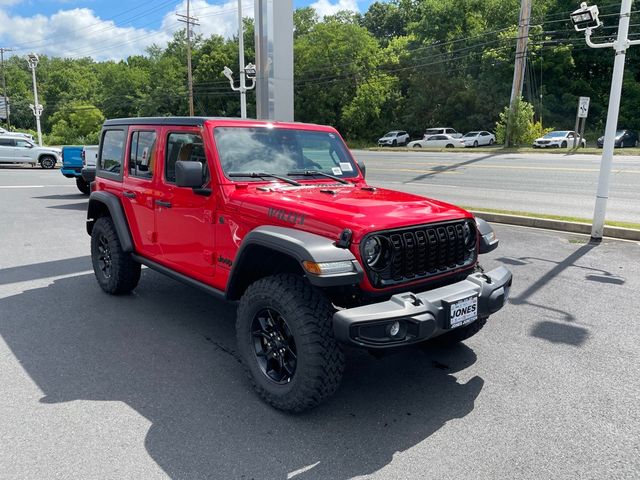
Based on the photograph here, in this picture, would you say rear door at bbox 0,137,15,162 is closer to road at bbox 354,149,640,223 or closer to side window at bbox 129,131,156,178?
road at bbox 354,149,640,223

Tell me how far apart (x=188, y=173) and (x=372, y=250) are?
1.51 m

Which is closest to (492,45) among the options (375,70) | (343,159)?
(375,70)

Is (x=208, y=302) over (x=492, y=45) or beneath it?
beneath

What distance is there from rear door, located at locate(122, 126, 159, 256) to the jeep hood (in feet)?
4.35

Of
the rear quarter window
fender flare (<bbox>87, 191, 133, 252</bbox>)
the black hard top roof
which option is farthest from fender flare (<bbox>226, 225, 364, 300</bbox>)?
the rear quarter window

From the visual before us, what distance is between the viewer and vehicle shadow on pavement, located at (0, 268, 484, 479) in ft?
9.14

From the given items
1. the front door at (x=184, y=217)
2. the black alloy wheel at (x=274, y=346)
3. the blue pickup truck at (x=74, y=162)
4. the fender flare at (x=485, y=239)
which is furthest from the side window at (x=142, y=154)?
the blue pickup truck at (x=74, y=162)

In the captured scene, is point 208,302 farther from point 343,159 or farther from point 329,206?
point 329,206

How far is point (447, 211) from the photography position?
11.9 feet

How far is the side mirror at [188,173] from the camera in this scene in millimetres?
3631

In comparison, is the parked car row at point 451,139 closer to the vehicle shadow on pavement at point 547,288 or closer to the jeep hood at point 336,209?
the vehicle shadow on pavement at point 547,288

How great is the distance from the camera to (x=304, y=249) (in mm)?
2934

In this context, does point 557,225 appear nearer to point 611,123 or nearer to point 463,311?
point 611,123

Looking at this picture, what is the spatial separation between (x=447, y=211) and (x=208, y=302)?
2929 mm
